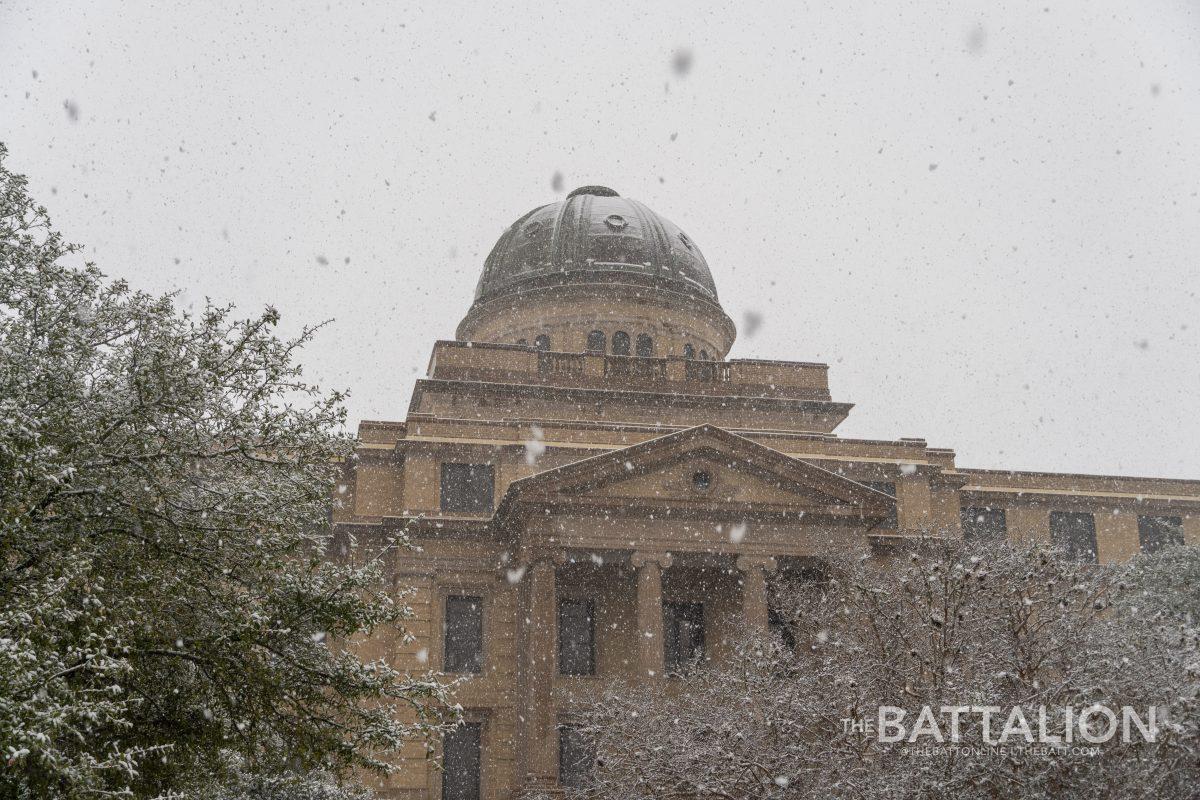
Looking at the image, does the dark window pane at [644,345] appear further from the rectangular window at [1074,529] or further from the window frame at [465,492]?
the rectangular window at [1074,529]

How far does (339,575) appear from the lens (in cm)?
1463

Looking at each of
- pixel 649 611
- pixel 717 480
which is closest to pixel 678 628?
pixel 649 611

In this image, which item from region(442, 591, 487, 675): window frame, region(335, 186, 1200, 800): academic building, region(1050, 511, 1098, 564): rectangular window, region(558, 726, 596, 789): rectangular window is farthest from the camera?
region(1050, 511, 1098, 564): rectangular window

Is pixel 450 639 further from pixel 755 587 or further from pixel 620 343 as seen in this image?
pixel 620 343

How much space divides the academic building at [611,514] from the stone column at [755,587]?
57 millimetres

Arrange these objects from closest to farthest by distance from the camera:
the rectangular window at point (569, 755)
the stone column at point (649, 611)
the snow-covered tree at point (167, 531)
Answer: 1. the snow-covered tree at point (167, 531)
2. the stone column at point (649, 611)
3. the rectangular window at point (569, 755)

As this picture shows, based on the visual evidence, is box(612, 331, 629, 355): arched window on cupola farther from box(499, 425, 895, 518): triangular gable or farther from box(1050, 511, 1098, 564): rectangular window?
box(1050, 511, 1098, 564): rectangular window

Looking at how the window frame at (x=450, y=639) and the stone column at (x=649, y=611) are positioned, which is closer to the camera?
the stone column at (x=649, y=611)

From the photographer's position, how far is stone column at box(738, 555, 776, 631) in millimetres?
31422

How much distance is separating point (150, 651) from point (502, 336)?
3450 cm

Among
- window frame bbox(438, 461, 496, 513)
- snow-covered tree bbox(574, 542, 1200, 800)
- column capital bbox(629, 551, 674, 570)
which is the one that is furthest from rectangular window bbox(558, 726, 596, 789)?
→ snow-covered tree bbox(574, 542, 1200, 800)

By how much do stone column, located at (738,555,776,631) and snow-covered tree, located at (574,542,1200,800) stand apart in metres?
11.4

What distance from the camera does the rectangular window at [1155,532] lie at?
3978 centimetres

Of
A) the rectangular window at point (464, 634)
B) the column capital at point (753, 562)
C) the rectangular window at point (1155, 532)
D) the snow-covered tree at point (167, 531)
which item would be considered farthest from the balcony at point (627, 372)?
the snow-covered tree at point (167, 531)
